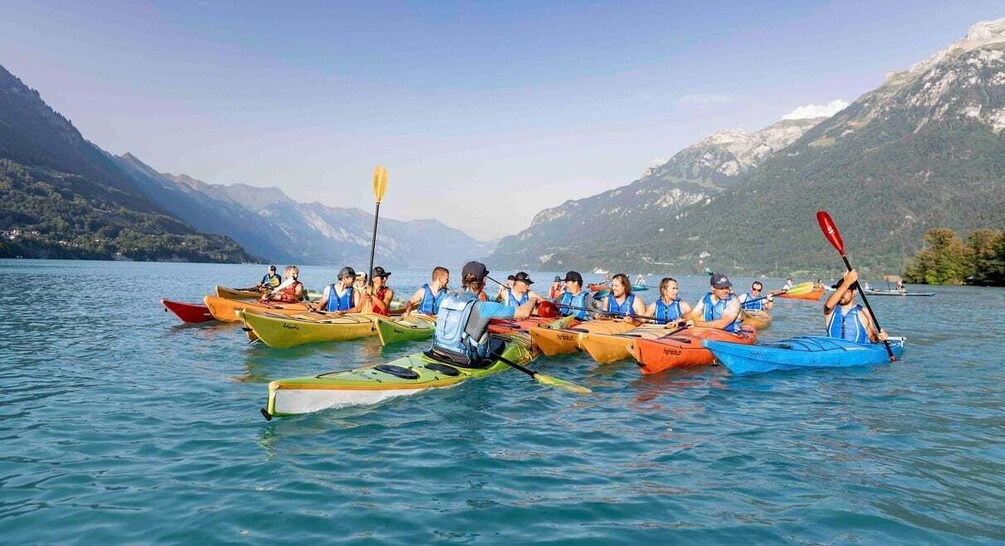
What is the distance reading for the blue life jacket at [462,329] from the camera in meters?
10.6

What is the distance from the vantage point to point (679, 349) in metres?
13.7

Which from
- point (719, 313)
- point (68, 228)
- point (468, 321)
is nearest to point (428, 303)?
point (468, 321)

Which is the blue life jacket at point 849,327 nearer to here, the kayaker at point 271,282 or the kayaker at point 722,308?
the kayaker at point 722,308

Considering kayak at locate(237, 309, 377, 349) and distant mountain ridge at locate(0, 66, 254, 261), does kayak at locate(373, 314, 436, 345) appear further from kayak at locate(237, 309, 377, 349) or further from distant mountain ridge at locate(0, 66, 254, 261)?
distant mountain ridge at locate(0, 66, 254, 261)

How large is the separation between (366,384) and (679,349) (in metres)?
7.90

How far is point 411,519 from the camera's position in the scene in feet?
17.9

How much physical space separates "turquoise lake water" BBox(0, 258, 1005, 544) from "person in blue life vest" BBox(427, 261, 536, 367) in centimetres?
67

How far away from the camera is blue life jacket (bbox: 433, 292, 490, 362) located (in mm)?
10609

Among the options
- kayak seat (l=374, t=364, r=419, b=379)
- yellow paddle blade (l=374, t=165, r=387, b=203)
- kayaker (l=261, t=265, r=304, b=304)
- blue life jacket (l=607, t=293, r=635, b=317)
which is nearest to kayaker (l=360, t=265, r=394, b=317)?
kayaker (l=261, t=265, r=304, b=304)

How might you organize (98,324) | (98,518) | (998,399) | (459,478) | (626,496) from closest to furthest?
(98,518) → (626,496) → (459,478) → (998,399) → (98,324)

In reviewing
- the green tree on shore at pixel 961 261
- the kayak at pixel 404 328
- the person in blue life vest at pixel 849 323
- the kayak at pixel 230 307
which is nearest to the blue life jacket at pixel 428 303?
the kayak at pixel 404 328

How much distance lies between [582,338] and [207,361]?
941 centimetres

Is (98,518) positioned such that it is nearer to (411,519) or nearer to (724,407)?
(411,519)

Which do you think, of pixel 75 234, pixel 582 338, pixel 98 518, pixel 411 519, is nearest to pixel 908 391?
pixel 582 338
